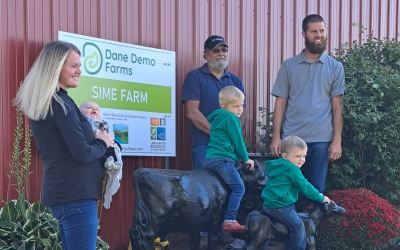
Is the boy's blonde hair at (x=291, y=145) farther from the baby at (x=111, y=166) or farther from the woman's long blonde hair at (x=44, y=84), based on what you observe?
the woman's long blonde hair at (x=44, y=84)

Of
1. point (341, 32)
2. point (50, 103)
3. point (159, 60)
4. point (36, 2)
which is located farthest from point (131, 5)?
point (341, 32)

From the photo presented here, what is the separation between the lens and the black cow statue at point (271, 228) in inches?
241

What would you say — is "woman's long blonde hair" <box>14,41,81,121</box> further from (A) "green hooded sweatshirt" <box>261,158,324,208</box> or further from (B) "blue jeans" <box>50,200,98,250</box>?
(A) "green hooded sweatshirt" <box>261,158,324,208</box>

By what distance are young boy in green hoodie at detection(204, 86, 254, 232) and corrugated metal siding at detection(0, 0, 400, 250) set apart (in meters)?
1.49

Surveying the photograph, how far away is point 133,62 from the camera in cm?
750

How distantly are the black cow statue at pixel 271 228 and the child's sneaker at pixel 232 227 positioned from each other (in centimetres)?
8

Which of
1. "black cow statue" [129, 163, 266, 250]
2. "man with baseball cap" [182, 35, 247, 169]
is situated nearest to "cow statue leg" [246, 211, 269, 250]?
"black cow statue" [129, 163, 266, 250]

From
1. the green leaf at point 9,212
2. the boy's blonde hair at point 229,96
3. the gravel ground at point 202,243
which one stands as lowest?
the gravel ground at point 202,243

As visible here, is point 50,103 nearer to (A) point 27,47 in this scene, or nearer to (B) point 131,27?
(A) point 27,47

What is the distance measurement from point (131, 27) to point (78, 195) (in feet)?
12.7

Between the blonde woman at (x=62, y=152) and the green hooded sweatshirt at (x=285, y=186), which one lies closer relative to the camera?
the blonde woman at (x=62, y=152)

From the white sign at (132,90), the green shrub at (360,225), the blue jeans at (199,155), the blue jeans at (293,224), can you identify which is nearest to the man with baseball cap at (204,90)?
the blue jeans at (199,155)

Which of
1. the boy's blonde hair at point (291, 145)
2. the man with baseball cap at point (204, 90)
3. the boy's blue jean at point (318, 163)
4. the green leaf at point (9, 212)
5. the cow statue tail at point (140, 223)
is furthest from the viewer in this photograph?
the man with baseball cap at point (204, 90)

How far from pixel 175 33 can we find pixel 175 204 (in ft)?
9.38
